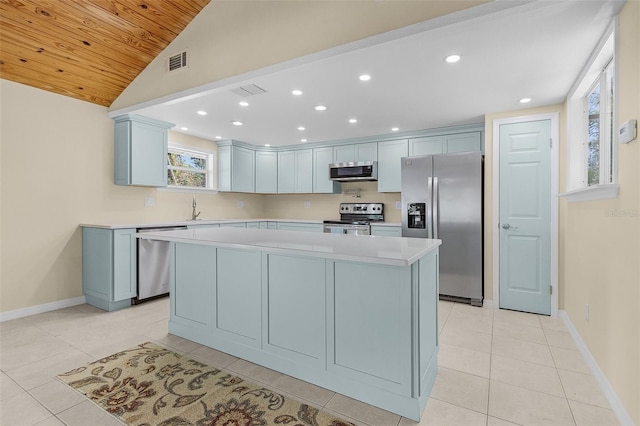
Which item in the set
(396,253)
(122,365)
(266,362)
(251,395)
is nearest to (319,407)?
(251,395)

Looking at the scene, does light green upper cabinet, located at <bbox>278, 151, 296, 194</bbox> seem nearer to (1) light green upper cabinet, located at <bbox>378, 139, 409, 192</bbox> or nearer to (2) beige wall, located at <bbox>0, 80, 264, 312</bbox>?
(1) light green upper cabinet, located at <bbox>378, 139, 409, 192</bbox>

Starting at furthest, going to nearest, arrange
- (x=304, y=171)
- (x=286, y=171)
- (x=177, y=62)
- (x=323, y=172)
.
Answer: (x=286, y=171), (x=304, y=171), (x=323, y=172), (x=177, y=62)

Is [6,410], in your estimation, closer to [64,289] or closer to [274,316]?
[274,316]

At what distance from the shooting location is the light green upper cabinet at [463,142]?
13.5 feet

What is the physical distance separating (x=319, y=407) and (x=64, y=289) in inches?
134

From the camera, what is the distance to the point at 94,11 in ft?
8.87

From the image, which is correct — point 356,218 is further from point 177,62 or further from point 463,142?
point 177,62

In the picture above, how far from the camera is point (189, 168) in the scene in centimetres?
499

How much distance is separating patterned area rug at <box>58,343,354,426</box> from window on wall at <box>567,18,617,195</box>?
2243 mm

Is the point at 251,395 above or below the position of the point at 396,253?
below

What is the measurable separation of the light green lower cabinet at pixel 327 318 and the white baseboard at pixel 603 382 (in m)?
0.92

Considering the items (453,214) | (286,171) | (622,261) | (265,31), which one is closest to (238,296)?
(265,31)

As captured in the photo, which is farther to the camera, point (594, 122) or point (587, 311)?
point (594, 122)

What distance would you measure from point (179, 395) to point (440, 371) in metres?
1.69
